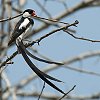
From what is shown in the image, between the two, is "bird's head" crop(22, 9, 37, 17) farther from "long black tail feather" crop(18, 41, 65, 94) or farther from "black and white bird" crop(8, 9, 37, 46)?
"long black tail feather" crop(18, 41, 65, 94)

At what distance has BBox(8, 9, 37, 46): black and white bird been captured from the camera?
1.85 metres

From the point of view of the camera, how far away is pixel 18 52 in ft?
5.52

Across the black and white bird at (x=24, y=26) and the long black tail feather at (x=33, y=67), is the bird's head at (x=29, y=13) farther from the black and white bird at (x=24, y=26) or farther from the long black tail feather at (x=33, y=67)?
the long black tail feather at (x=33, y=67)

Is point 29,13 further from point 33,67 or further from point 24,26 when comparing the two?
point 33,67

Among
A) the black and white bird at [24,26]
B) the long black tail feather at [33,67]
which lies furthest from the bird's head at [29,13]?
the long black tail feather at [33,67]

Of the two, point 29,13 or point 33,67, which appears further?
point 29,13

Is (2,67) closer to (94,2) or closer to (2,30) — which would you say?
(2,30)

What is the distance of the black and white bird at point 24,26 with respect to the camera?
185cm

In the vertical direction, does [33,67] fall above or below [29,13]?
below

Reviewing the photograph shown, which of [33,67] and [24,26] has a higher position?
[24,26]

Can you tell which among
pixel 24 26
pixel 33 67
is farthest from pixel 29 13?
pixel 33 67

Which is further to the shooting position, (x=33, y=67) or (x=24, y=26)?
(x=24, y=26)

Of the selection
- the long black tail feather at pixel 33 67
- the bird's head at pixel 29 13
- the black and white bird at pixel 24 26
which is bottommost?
the long black tail feather at pixel 33 67

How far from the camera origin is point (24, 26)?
74.7 inches
